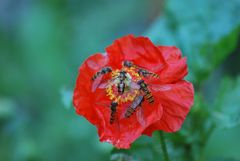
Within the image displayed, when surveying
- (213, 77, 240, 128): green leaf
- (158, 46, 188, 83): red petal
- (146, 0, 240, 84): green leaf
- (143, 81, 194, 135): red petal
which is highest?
(146, 0, 240, 84): green leaf

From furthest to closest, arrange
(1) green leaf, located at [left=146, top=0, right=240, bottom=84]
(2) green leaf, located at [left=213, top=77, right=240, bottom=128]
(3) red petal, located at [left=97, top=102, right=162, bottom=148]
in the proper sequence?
(1) green leaf, located at [left=146, top=0, right=240, bottom=84] < (2) green leaf, located at [left=213, top=77, right=240, bottom=128] < (3) red petal, located at [left=97, top=102, right=162, bottom=148]

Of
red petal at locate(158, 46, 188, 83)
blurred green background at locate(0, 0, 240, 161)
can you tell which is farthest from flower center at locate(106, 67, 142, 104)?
blurred green background at locate(0, 0, 240, 161)

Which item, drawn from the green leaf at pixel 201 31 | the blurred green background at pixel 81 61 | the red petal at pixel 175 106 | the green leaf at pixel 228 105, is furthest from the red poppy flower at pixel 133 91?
the green leaf at pixel 201 31

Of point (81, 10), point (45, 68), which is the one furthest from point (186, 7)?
point (81, 10)

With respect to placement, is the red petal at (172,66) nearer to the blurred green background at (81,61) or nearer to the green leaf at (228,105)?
the blurred green background at (81,61)

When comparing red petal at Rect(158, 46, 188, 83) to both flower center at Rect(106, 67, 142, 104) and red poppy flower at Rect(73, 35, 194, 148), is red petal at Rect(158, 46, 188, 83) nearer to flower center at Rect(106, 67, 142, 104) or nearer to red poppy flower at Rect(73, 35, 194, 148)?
red poppy flower at Rect(73, 35, 194, 148)

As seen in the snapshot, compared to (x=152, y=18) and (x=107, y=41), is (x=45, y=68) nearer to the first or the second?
(x=107, y=41)

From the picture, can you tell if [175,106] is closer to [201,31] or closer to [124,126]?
[124,126]
